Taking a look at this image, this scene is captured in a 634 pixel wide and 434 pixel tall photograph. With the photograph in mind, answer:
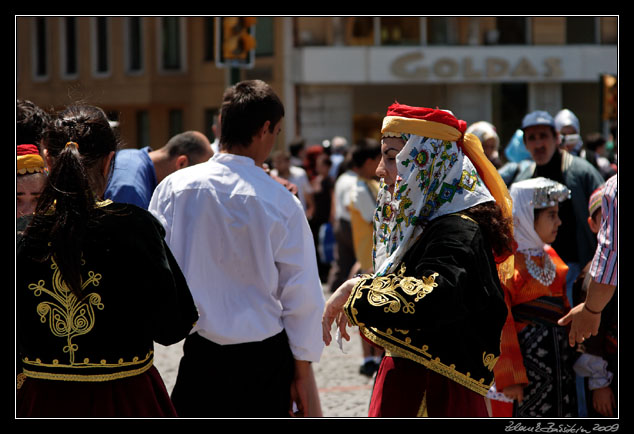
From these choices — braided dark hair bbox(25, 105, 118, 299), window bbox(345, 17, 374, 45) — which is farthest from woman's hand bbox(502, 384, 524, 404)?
window bbox(345, 17, 374, 45)

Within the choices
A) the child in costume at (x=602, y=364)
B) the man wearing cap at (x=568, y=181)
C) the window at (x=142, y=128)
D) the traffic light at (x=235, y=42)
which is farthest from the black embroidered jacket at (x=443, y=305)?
the window at (x=142, y=128)

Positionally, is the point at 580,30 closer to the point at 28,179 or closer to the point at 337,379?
the point at 337,379

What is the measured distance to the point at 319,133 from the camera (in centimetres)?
2702

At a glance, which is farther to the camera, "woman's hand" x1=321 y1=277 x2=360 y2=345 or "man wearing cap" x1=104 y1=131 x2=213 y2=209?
"man wearing cap" x1=104 y1=131 x2=213 y2=209

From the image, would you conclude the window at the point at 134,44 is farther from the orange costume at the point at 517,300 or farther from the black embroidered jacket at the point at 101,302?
the black embroidered jacket at the point at 101,302

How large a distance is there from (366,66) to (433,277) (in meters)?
24.1

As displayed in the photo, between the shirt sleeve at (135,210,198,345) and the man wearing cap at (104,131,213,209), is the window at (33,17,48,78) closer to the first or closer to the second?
the man wearing cap at (104,131,213,209)

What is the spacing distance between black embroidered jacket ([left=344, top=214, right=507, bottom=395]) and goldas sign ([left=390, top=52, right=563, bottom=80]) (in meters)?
23.9

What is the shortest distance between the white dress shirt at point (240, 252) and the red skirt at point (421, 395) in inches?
24.8

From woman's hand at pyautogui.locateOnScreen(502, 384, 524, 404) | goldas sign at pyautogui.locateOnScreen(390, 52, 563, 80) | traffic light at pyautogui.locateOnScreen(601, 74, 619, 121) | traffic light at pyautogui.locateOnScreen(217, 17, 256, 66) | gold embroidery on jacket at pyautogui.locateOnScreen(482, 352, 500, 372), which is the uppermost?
goldas sign at pyautogui.locateOnScreen(390, 52, 563, 80)

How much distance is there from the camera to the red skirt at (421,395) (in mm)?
3469

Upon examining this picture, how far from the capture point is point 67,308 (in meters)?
3.21

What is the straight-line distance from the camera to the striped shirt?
177 inches

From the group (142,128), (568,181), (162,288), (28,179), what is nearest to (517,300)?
(568,181)
